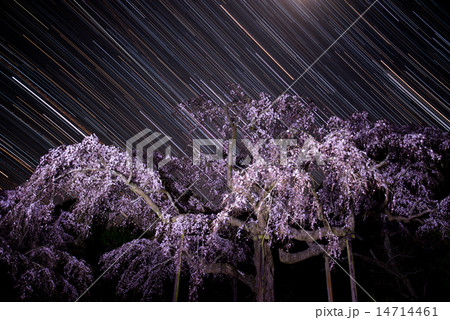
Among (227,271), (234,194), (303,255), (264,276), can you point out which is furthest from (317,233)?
(227,271)

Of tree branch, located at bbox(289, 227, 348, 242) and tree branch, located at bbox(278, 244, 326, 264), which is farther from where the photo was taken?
tree branch, located at bbox(278, 244, 326, 264)

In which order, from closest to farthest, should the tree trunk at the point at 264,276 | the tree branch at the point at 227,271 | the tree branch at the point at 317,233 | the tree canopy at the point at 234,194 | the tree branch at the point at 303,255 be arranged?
the tree canopy at the point at 234,194 < the tree branch at the point at 317,233 < the tree trunk at the point at 264,276 < the tree branch at the point at 303,255 < the tree branch at the point at 227,271

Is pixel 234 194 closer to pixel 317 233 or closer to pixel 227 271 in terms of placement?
pixel 317 233

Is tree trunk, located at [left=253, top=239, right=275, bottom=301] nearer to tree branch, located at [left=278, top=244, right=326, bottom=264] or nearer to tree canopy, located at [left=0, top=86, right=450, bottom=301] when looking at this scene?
tree canopy, located at [left=0, top=86, right=450, bottom=301]

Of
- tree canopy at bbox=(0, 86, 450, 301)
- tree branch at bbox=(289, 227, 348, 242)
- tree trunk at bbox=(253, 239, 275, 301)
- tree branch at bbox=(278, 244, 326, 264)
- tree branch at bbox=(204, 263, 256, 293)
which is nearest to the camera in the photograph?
tree canopy at bbox=(0, 86, 450, 301)

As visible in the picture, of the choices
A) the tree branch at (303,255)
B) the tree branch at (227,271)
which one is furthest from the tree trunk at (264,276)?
the tree branch at (227,271)

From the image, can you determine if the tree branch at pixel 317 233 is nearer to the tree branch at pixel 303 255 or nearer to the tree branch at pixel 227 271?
the tree branch at pixel 303 255

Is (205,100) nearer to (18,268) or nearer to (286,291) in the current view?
(18,268)

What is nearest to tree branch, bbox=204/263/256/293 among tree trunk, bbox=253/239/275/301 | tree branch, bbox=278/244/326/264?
tree trunk, bbox=253/239/275/301

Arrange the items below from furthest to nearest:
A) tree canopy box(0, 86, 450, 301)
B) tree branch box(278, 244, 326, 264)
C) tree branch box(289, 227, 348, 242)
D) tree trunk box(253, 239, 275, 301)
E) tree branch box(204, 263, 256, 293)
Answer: tree branch box(204, 263, 256, 293), tree branch box(278, 244, 326, 264), tree trunk box(253, 239, 275, 301), tree branch box(289, 227, 348, 242), tree canopy box(0, 86, 450, 301)

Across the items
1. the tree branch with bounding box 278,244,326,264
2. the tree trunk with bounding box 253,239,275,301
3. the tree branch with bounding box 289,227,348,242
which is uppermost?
the tree branch with bounding box 289,227,348,242

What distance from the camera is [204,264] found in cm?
851
